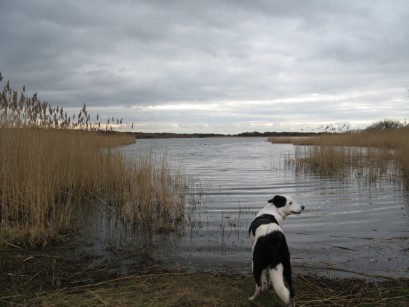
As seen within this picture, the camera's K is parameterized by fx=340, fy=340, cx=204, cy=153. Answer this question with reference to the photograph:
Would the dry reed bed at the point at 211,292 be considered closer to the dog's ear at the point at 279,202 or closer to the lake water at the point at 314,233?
the lake water at the point at 314,233

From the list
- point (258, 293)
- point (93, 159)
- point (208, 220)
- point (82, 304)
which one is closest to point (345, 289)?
point (258, 293)

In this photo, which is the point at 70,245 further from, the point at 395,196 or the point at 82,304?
the point at 395,196

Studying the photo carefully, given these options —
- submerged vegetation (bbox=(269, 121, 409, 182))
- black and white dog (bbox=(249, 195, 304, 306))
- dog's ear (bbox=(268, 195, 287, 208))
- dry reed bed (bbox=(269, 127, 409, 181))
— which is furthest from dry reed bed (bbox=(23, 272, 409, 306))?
dry reed bed (bbox=(269, 127, 409, 181))

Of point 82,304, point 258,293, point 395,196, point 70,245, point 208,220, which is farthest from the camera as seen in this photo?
point 395,196

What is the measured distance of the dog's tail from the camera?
3.21 metres

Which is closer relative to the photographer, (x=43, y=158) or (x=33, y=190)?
(x=33, y=190)

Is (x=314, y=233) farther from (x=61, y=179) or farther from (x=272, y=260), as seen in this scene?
(x=61, y=179)

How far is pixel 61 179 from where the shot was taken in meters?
7.72

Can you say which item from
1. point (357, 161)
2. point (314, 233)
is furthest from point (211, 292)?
point (357, 161)

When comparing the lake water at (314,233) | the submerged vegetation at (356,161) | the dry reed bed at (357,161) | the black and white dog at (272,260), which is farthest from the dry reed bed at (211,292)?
the dry reed bed at (357,161)

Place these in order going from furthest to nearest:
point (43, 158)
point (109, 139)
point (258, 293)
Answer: point (109, 139) → point (43, 158) → point (258, 293)

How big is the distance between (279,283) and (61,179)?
598 centimetres

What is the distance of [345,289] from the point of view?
3.94 m

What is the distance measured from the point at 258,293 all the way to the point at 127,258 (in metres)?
2.29
